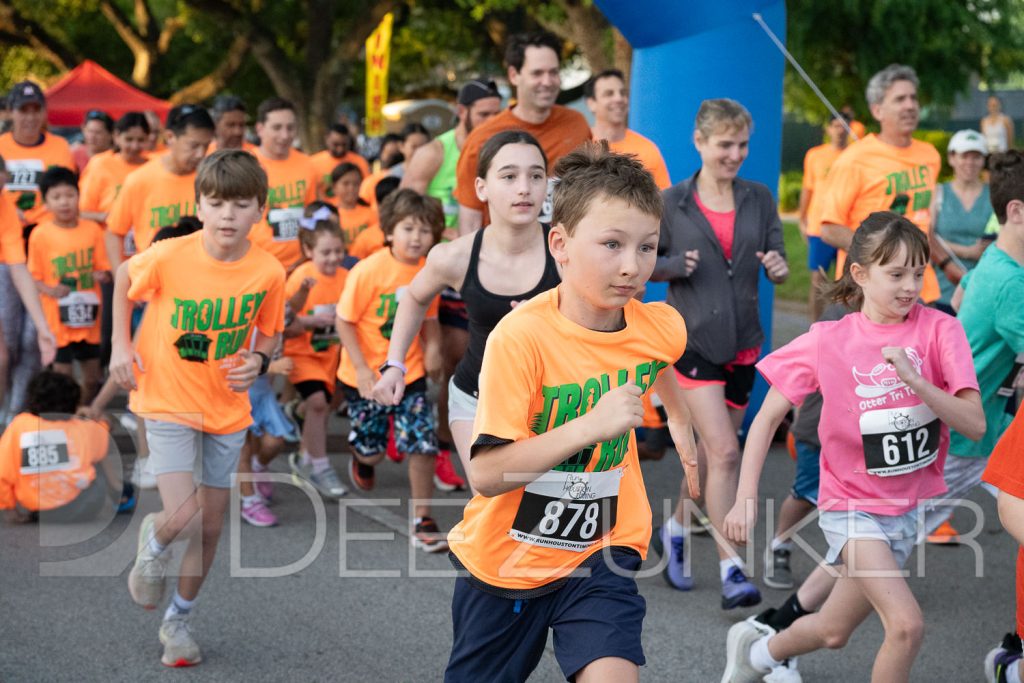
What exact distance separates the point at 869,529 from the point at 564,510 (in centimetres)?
124

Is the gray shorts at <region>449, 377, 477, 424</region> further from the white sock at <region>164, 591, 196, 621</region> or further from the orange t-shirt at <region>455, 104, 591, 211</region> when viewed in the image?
the orange t-shirt at <region>455, 104, 591, 211</region>

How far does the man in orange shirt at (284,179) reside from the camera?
8.58 m

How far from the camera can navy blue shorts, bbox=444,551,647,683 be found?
3383 millimetres

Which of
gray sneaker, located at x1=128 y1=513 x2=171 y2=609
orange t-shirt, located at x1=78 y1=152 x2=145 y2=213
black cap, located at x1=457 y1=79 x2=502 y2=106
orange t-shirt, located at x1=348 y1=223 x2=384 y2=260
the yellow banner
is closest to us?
gray sneaker, located at x1=128 y1=513 x2=171 y2=609

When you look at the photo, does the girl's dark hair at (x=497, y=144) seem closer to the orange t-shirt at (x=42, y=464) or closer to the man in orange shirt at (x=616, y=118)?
the man in orange shirt at (x=616, y=118)

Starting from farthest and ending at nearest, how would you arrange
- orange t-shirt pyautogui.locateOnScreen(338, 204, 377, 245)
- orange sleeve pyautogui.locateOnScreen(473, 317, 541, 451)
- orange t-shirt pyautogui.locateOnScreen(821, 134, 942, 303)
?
orange t-shirt pyautogui.locateOnScreen(338, 204, 377, 245)
orange t-shirt pyautogui.locateOnScreen(821, 134, 942, 303)
orange sleeve pyautogui.locateOnScreen(473, 317, 541, 451)

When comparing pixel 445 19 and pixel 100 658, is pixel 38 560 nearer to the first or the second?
pixel 100 658

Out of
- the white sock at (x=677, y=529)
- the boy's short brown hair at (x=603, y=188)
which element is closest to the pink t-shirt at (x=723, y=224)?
the white sock at (x=677, y=529)

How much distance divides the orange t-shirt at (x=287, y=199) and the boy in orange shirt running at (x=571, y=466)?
5.14m

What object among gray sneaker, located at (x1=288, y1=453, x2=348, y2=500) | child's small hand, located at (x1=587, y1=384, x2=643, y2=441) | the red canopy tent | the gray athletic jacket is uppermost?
the red canopy tent

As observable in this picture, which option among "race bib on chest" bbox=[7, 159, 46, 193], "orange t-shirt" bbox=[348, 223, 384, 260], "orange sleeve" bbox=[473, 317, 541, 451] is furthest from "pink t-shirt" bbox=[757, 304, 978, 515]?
"race bib on chest" bbox=[7, 159, 46, 193]

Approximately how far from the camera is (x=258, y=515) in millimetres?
6867

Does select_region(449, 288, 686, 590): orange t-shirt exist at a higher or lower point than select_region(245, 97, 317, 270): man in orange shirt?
lower

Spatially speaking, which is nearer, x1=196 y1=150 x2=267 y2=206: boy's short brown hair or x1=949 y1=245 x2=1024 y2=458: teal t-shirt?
x1=949 y1=245 x2=1024 y2=458: teal t-shirt
